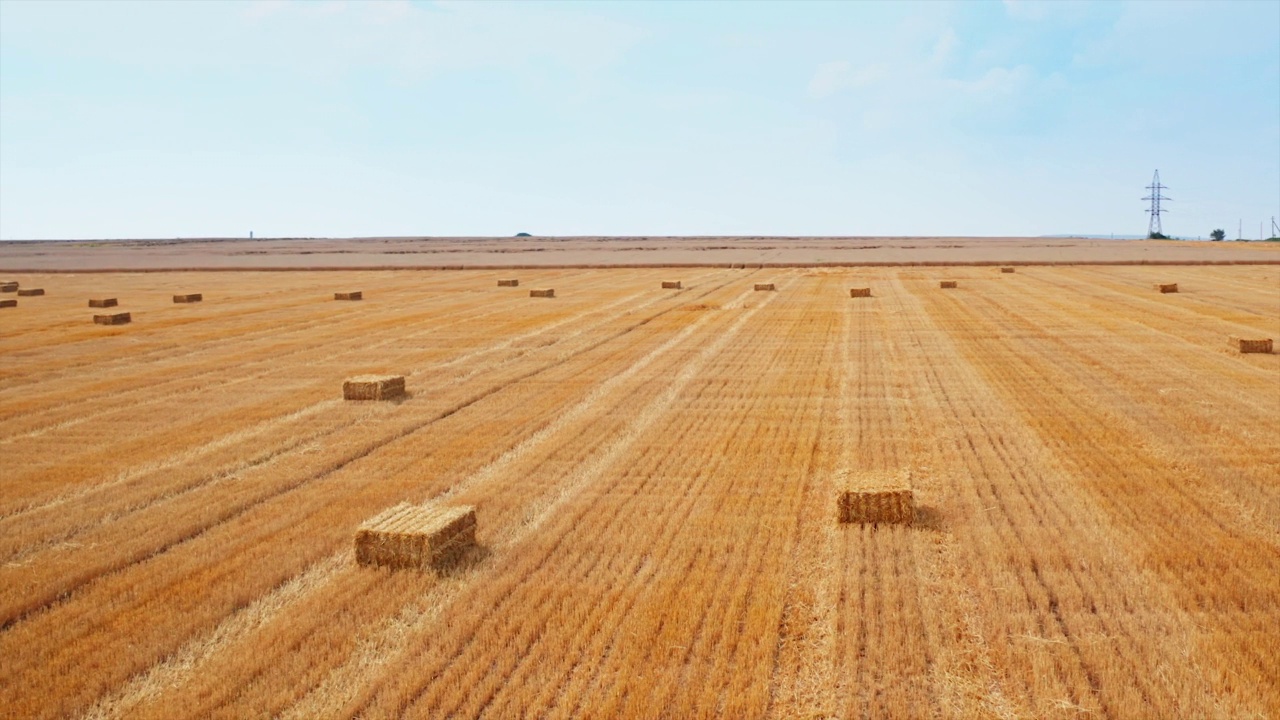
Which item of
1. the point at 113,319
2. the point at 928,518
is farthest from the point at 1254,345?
the point at 113,319

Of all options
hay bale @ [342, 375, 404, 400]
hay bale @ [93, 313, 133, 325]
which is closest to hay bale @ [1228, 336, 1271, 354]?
hay bale @ [342, 375, 404, 400]

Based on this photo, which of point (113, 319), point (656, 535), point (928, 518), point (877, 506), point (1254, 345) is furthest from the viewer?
point (113, 319)

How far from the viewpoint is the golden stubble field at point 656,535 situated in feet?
24.3

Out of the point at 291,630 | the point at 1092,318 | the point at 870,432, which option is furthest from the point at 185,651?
the point at 1092,318

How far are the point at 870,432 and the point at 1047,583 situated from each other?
6392mm

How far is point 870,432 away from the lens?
15.5m

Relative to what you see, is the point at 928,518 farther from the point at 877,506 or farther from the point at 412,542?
the point at 412,542

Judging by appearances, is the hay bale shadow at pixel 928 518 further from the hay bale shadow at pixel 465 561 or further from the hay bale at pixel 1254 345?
the hay bale at pixel 1254 345

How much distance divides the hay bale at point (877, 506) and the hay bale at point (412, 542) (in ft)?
13.1

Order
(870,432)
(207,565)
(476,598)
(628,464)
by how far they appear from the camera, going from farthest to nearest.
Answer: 1. (870,432)
2. (628,464)
3. (207,565)
4. (476,598)

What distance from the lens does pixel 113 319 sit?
32188 mm

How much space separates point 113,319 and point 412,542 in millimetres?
26792

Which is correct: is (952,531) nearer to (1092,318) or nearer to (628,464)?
(628,464)

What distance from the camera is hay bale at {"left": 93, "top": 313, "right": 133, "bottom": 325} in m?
32.2
